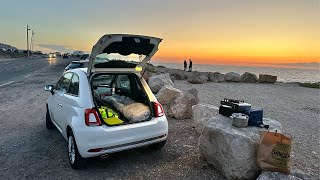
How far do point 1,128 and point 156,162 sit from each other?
4.56 metres

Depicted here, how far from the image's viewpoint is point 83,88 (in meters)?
5.07

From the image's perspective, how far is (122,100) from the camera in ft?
20.1

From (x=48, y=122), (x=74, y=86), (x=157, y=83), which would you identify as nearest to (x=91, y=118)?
(x=74, y=86)

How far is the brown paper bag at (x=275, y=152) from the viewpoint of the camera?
13.1 feet

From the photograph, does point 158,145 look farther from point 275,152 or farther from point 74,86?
point 275,152

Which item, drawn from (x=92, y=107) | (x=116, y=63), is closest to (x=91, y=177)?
(x=92, y=107)

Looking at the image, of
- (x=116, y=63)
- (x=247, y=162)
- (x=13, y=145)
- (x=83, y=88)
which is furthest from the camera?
(x=13, y=145)

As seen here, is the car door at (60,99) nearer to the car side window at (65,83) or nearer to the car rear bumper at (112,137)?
the car side window at (65,83)

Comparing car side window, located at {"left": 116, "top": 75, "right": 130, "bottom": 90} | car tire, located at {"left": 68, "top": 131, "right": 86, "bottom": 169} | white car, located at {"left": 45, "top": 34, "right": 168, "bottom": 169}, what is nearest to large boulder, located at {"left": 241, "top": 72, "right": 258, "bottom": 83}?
car side window, located at {"left": 116, "top": 75, "right": 130, "bottom": 90}

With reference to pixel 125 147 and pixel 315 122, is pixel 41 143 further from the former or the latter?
pixel 315 122

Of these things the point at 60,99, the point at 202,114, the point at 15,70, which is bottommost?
the point at 15,70

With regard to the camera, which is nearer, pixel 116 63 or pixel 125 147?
pixel 125 147

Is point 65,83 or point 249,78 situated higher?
point 65,83

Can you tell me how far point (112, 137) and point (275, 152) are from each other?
8.18 feet
